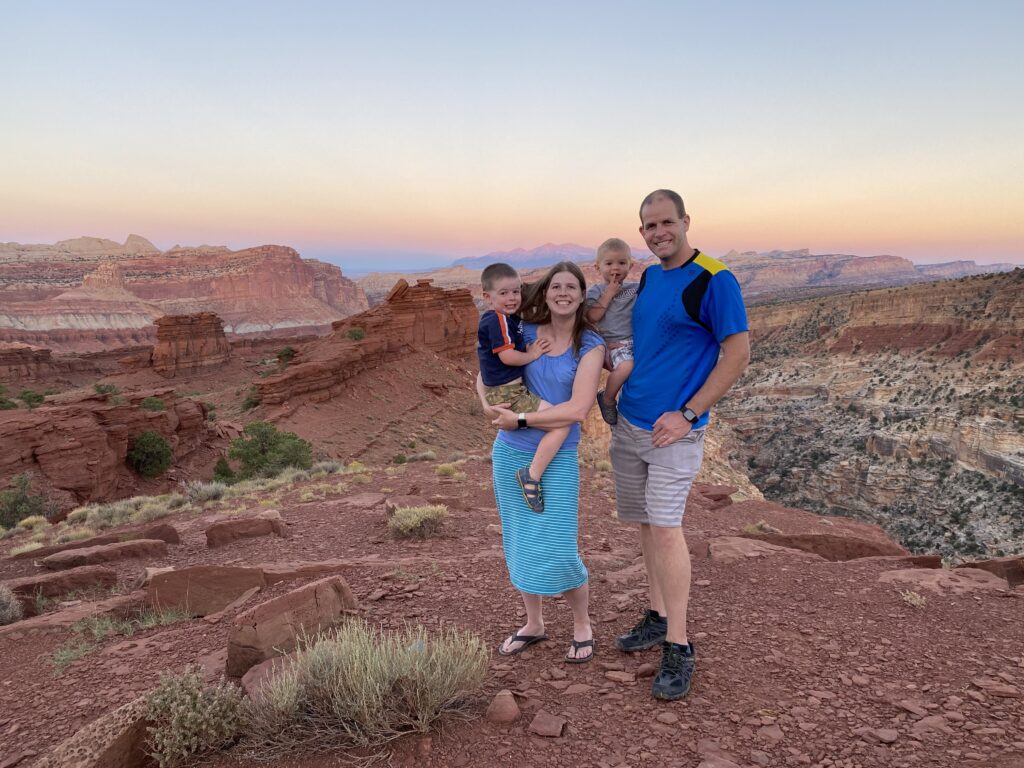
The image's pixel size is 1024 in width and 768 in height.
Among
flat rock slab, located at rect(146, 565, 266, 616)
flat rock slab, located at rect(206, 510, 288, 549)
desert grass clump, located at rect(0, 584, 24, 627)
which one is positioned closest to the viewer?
flat rock slab, located at rect(146, 565, 266, 616)

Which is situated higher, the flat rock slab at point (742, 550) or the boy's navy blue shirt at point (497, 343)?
the boy's navy blue shirt at point (497, 343)

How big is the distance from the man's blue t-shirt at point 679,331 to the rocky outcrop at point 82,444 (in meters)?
22.4

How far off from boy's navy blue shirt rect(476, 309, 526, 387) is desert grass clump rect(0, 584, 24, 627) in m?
5.55

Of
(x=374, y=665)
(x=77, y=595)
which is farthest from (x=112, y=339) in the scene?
(x=374, y=665)

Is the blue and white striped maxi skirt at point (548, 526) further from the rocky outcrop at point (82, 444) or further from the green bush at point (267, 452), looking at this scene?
the rocky outcrop at point (82, 444)

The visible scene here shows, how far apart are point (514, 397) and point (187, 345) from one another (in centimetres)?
5063

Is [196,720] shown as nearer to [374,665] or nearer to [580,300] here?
[374,665]

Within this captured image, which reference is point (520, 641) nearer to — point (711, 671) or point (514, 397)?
point (711, 671)

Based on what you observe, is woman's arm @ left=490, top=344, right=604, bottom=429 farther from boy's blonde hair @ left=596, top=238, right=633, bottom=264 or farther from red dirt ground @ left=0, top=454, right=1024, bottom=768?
red dirt ground @ left=0, top=454, right=1024, bottom=768

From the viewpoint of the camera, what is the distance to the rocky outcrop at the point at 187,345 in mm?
45062

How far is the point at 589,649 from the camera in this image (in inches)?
130

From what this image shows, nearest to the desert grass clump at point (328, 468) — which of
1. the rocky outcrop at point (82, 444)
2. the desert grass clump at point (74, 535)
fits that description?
the desert grass clump at point (74, 535)

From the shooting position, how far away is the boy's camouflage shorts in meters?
3.24

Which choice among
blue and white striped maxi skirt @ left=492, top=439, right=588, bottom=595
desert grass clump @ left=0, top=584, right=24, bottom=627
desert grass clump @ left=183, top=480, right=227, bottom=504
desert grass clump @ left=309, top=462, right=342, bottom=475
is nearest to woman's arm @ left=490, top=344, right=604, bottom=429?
blue and white striped maxi skirt @ left=492, top=439, right=588, bottom=595
